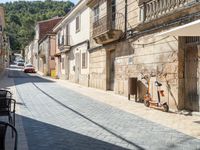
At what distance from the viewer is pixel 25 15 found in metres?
87.6

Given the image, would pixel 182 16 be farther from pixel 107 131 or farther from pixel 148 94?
pixel 107 131

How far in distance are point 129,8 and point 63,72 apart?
2039cm

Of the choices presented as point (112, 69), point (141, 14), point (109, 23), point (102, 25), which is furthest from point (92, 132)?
point (102, 25)

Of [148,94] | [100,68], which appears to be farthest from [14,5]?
[148,94]

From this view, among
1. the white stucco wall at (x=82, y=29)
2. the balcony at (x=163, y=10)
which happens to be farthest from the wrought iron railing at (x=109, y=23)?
the white stucco wall at (x=82, y=29)

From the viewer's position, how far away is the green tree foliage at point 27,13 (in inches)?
2900

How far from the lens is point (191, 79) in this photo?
11164mm

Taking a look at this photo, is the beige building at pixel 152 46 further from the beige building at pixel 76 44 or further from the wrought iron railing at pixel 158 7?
the beige building at pixel 76 44

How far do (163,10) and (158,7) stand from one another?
0.49 m

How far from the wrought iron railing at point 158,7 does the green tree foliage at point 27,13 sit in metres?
55.6

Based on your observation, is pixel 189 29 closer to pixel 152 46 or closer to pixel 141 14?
pixel 152 46

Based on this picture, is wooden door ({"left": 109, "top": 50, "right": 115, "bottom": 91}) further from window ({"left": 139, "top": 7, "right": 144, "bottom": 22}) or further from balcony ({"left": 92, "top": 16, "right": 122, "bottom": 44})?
window ({"left": 139, "top": 7, "right": 144, "bottom": 22})

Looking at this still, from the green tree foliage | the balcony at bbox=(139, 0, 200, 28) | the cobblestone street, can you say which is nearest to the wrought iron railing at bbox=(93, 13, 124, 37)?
the balcony at bbox=(139, 0, 200, 28)

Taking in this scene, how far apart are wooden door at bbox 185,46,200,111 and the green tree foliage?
58.8 m
